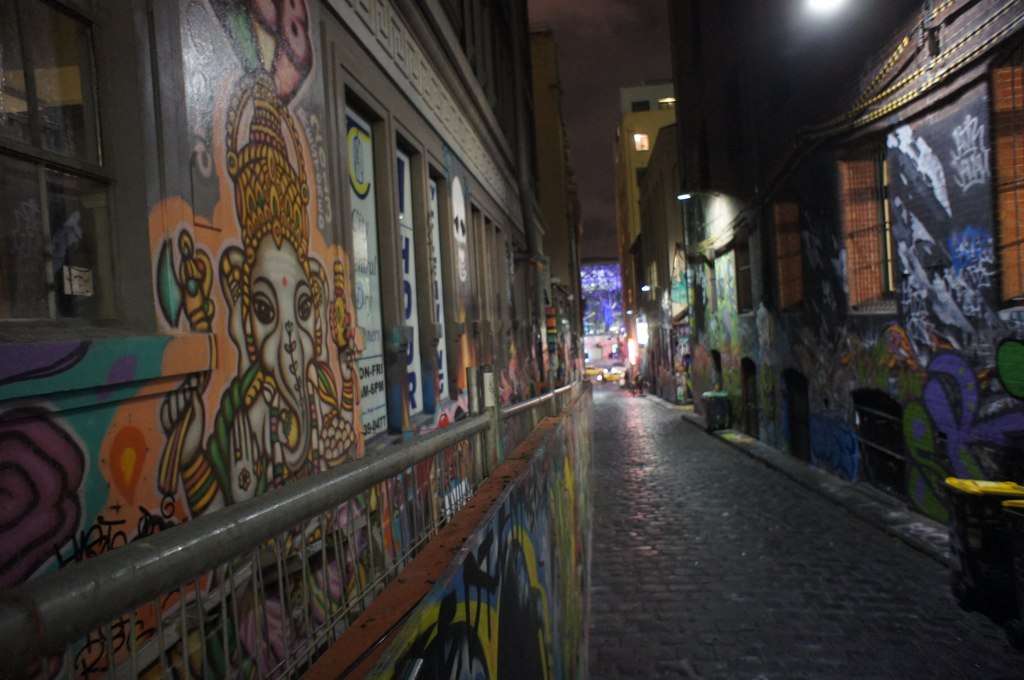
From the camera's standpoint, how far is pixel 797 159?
40.5 feet

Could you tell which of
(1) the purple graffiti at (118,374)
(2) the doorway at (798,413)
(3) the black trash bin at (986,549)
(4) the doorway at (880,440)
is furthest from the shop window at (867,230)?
(1) the purple graffiti at (118,374)

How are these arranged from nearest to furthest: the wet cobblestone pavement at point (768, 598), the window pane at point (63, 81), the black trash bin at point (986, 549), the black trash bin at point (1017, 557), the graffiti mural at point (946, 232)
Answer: the window pane at point (63, 81)
the black trash bin at point (1017, 557)
the wet cobblestone pavement at point (768, 598)
the black trash bin at point (986, 549)
the graffiti mural at point (946, 232)

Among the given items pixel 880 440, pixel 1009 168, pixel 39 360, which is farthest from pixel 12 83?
pixel 880 440

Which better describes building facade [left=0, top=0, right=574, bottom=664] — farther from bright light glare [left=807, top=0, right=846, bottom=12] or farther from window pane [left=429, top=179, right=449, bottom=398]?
bright light glare [left=807, top=0, right=846, bottom=12]

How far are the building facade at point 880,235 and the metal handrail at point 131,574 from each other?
25.6ft

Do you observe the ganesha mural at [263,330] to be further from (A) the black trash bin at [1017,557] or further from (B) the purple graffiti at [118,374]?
(A) the black trash bin at [1017,557]

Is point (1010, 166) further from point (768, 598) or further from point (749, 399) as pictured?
point (749, 399)

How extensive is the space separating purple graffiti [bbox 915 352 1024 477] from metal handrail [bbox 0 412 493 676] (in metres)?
7.96

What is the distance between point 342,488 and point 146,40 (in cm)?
264

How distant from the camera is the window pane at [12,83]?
2502 mm

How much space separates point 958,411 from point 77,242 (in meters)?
8.82

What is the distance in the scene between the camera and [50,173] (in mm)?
2709

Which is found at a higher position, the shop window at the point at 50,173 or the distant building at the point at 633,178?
the distant building at the point at 633,178

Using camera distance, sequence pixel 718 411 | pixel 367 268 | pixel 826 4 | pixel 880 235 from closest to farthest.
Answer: pixel 367 268, pixel 826 4, pixel 880 235, pixel 718 411
